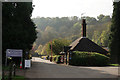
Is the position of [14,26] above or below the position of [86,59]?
above

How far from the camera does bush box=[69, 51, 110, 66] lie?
4441cm

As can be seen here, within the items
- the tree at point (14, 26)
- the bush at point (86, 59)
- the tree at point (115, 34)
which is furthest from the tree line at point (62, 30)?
the tree at point (14, 26)

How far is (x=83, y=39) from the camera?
51.4 m

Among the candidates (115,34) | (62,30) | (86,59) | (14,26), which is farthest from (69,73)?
(62,30)

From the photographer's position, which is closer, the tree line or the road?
the road

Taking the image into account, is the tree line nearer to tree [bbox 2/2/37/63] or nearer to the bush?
the bush

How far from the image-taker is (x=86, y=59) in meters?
44.5

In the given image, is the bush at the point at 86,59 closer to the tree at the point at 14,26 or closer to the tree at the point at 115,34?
the tree at the point at 115,34

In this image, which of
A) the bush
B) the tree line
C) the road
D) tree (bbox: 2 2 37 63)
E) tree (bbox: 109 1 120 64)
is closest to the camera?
the road

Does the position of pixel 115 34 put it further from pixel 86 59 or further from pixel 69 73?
pixel 69 73

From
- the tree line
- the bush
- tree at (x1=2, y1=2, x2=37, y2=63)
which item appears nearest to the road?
tree at (x1=2, y1=2, x2=37, y2=63)

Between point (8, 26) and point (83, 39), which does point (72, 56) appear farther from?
point (8, 26)

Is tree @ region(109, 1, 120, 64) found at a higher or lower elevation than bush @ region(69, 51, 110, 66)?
higher

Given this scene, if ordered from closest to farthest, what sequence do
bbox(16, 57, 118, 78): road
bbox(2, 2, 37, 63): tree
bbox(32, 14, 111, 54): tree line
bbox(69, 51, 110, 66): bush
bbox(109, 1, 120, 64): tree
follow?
bbox(16, 57, 118, 78): road
bbox(2, 2, 37, 63): tree
bbox(69, 51, 110, 66): bush
bbox(109, 1, 120, 64): tree
bbox(32, 14, 111, 54): tree line
